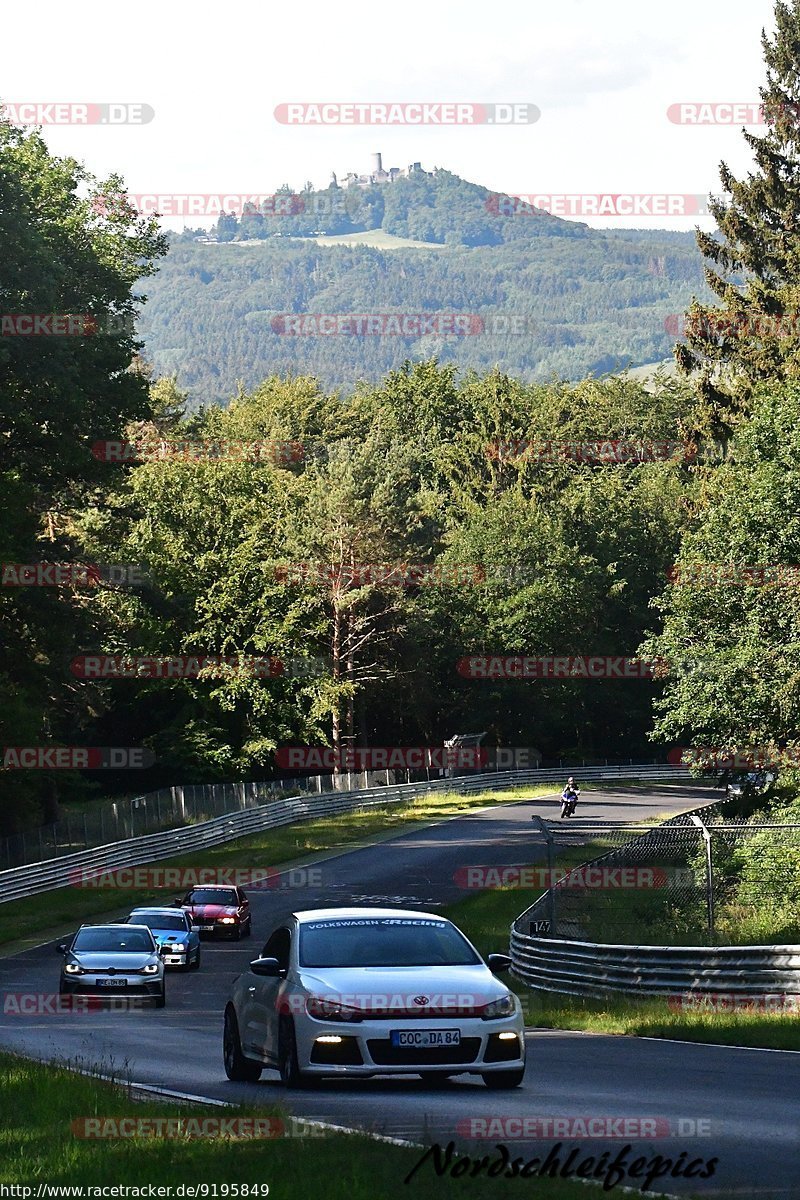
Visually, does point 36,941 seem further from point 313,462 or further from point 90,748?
point 313,462

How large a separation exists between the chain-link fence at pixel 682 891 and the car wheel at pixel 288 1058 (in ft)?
24.2

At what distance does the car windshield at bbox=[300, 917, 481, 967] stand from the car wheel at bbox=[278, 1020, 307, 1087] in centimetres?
55

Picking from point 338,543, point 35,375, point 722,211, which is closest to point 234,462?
point 338,543

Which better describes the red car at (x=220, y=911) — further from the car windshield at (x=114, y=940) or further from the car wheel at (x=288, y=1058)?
the car wheel at (x=288, y=1058)

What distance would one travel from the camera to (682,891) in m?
32.7

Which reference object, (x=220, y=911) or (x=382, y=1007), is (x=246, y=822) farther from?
(x=382, y=1007)

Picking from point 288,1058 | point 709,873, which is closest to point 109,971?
point 709,873

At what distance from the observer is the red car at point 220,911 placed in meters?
39.4

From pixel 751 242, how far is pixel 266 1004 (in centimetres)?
4805

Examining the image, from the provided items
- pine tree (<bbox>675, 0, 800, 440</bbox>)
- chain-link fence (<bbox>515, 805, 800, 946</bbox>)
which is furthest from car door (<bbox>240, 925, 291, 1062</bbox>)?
pine tree (<bbox>675, 0, 800, 440</bbox>)

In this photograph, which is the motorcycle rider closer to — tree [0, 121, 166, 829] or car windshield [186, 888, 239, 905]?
tree [0, 121, 166, 829]

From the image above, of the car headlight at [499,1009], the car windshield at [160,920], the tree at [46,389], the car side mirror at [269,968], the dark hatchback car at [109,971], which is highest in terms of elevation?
the tree at [46,389]

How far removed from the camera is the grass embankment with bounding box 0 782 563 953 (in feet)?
138

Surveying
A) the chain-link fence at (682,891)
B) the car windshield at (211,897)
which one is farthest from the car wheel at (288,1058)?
the car windshield at (211,897)
